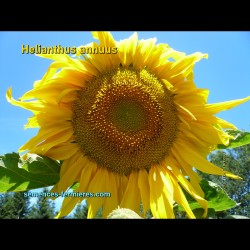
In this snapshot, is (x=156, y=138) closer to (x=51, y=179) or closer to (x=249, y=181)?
(x=51, y=179)

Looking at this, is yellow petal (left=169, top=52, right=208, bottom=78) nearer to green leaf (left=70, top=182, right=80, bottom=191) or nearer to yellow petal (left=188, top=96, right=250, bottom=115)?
yellow petal (left=188, top=96, right=250, bottom=115)

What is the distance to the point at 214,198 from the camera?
1.73 metres

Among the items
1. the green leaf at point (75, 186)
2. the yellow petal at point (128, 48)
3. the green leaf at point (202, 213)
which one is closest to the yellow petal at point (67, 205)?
the green leaf at point (75, 186)

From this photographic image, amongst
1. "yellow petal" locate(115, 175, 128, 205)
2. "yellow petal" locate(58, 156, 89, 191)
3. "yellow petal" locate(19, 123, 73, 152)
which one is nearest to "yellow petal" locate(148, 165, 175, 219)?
"yellow petal" locate(115, 175, 128, 205)

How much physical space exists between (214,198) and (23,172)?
93 centimetres

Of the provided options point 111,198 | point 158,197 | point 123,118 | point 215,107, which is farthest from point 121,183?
point 215,107

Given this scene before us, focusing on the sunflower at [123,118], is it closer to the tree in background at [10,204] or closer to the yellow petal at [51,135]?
the yellow petal at [51,135]

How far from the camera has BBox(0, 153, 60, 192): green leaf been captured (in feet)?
5.17

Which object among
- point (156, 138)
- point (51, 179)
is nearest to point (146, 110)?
point (156, 138)

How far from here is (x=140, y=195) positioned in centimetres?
178

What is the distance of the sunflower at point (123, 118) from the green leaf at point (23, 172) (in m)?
0.10

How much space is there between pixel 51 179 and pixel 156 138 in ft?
1.89

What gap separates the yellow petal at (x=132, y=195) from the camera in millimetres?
1729

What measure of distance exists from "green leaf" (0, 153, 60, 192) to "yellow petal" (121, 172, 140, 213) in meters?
0.38
